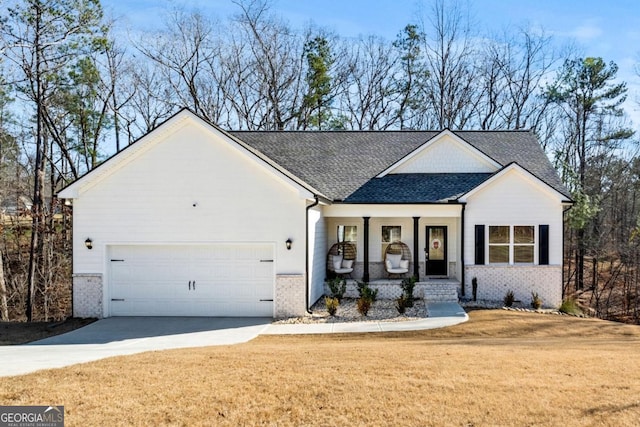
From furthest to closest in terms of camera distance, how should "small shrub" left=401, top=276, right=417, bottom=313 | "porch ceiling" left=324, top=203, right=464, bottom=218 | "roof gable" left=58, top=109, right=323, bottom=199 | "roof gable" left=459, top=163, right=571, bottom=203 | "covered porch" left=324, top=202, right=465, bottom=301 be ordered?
"covered porch" left=324, top=202, right=465, bottom=301
"porch ceiling" left=324, top=203, right=464, bottom=218
"roof gable" left=459, top=163, right=571, bottom=203
"small shrub" left=401, top=276, right=417, bottom=313
"roof gable" left=58, top=109, right=323, bottom=199

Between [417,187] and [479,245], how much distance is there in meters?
3.18

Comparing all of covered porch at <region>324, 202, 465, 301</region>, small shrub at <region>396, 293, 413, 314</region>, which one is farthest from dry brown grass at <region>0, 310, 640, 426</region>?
covered porch at <region>324, 202, 465, 301</region>

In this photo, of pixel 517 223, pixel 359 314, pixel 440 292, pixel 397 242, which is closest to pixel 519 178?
pixel 517 223

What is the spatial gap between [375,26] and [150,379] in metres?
34.0

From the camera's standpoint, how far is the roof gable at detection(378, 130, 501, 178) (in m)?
19.8

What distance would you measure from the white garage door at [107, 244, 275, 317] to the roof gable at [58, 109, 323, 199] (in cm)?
207

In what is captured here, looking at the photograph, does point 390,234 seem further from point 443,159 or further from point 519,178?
point 519,178

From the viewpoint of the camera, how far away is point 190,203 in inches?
589

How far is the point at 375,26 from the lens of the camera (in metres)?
36.6

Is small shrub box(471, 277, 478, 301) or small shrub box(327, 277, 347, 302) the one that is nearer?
small shrub box(327, 277, 347, 302)

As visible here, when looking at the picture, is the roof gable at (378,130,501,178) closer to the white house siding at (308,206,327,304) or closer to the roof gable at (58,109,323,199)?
the white house siding at (308,206,327,304)

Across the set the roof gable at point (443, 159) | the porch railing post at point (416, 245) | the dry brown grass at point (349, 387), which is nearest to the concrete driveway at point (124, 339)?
the dry brown grass at point (349, 387)

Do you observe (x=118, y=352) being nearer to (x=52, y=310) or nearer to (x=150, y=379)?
(x=150, y=379)

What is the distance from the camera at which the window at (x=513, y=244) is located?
1719 cm
